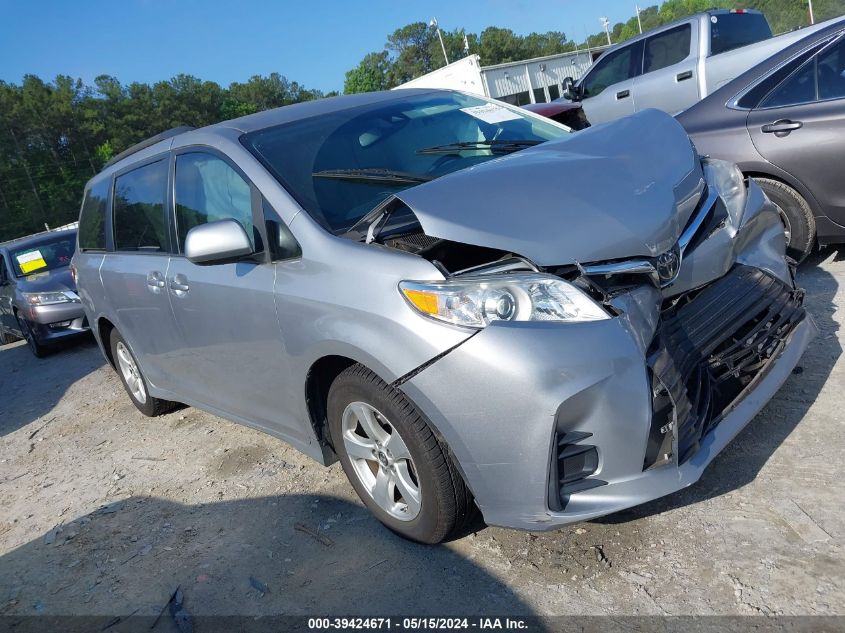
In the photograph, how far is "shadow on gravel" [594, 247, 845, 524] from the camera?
2.68 meters

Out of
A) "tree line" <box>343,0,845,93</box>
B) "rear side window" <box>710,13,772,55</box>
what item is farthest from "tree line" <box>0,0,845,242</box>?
"rear side window" <box>710,13,772,55</box>

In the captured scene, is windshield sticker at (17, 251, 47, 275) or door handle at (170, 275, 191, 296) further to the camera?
windshield sticker at (17, 251, 47, 275)

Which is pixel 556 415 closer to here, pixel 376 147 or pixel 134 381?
pixel 376 147

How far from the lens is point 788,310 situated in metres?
2.89

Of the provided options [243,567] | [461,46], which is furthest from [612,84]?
[461,46]

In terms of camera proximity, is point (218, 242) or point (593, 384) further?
point (218, 242)

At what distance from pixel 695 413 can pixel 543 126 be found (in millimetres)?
2160

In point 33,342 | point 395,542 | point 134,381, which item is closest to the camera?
point 395,542

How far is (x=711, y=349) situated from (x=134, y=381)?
4192 mm

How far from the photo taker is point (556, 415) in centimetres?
216

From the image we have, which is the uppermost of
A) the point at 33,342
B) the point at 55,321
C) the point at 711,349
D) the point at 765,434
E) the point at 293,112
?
the point at 293,112

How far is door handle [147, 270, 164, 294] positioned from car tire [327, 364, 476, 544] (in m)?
1.54

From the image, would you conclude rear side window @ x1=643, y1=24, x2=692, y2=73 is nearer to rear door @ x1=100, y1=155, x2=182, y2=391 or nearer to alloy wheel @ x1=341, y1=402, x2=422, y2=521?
rear door @ x1=100, y1=155, x2=182, y2=391

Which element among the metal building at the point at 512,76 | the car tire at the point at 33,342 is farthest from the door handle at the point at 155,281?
the metal building at the point at 512,76
